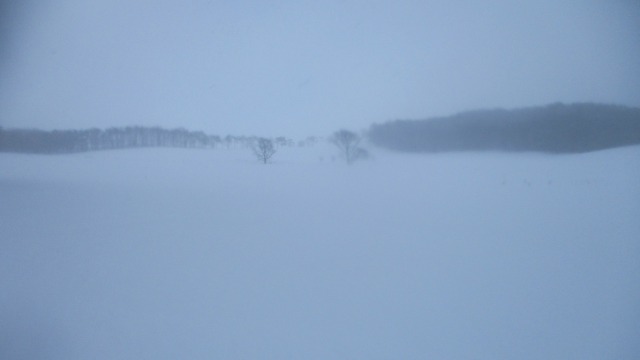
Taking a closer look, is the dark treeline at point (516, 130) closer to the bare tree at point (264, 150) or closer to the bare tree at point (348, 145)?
the bare tree at point (348, 145)

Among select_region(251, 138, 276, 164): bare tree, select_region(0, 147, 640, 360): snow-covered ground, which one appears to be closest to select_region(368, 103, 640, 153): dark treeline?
select_region(0, 147, 640, 360): snow-covered ground

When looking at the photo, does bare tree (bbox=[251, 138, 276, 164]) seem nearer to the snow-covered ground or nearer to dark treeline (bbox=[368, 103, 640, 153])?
the snow-covered ground

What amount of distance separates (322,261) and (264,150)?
75 cm

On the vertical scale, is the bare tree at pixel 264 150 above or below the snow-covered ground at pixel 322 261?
above

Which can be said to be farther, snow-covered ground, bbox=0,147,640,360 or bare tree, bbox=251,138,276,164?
bare tree, bbox=251,138,276,164

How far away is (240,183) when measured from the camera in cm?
195

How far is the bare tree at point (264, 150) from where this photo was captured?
1888mm

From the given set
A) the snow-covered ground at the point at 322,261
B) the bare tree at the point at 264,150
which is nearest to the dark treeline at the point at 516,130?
the snow-covered ground at the point at 322,261

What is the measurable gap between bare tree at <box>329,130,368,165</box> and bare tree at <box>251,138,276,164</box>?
14.4 inches

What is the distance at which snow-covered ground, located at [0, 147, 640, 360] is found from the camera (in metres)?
1.44

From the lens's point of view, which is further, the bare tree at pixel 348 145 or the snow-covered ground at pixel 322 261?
the bare tree at pixel 348 145

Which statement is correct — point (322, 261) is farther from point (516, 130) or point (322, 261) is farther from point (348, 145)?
point (516, 130)

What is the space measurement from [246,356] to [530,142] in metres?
1.92

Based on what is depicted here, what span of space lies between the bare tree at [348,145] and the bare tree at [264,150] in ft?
1.20
